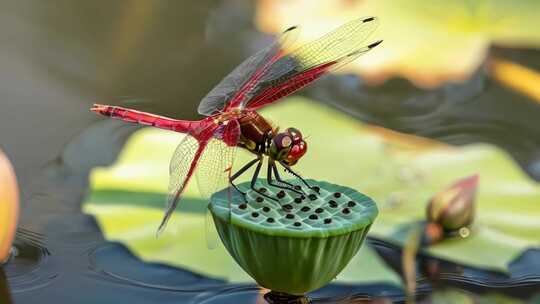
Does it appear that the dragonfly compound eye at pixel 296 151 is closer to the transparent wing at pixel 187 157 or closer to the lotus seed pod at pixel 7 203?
the transparent wing at pixel 187 157

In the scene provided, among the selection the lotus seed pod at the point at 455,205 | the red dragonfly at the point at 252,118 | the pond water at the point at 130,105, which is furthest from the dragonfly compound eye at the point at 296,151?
the lotus seed pod at the point at 455,205

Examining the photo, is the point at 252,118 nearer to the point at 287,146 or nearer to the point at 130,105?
the point at 287,146

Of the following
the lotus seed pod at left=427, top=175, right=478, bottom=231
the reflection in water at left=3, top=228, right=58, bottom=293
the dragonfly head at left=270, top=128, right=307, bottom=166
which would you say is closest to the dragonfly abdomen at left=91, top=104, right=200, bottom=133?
the dragonfly head at left=270, top=128, right=307, bottom=166

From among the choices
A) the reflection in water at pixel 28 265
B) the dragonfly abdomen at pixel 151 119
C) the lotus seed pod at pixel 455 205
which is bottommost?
the lotus seed pod at pixel 455 205

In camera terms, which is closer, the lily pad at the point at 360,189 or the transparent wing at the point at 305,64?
the transparent wing at the point at 305,64

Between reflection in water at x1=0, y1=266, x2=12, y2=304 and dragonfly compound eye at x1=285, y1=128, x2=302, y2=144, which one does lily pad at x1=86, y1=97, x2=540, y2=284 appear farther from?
dragonfly compound eye at x1=285, y1=128, x2=302, y2=144

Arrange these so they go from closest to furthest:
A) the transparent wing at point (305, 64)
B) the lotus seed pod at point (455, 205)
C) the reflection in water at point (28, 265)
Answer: the transparent wing at point (305, 64) < the reflection in water at point (28, 265) < the lotus seed pod at point (455, 205)
